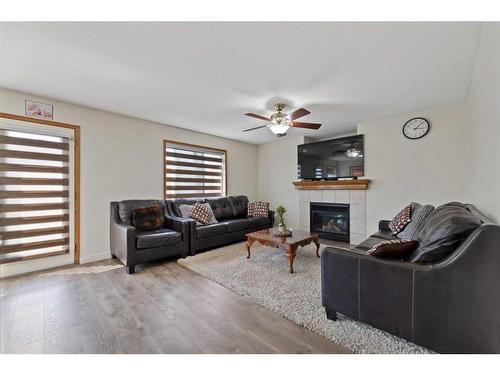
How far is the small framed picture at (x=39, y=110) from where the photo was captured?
9.18 feet

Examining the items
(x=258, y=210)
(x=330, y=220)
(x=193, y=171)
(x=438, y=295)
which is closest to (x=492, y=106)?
(x=438, y=295)

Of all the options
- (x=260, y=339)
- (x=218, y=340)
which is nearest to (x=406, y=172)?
(x=260, y=339)

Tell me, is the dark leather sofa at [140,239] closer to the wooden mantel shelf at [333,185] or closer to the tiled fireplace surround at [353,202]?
the wooden mantel shelf at [333,185]

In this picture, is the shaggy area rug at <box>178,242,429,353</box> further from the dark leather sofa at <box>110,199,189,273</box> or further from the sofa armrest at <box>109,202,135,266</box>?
the sofa armrest at <box>109,202,135,266</box>

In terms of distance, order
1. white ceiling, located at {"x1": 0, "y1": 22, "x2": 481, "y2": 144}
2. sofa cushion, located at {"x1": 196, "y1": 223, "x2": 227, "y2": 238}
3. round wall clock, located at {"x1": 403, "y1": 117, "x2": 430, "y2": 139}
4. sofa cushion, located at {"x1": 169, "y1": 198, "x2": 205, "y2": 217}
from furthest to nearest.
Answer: sofa cushion, located at {"x1": 169, "y1": 198, "x2": 205, "y2": 217} → sofa cushion, located at {"x1": 196, "y1": 223, "x2": 227, "y2": 238} → round wall clock, located at {"x1": 403, "y1": 117, "x2": 430, "y2": 139} → white ceiling, located at {"x1": 0, "y1": 22, "x2": 481, "y2": 144}

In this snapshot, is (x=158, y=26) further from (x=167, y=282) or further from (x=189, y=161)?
(x=189, y=161)

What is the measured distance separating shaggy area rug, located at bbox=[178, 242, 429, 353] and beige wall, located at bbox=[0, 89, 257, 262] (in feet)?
4.85

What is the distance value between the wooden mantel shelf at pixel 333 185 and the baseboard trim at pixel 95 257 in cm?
393

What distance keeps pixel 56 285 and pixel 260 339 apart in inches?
97.2

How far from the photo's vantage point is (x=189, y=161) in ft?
15.4

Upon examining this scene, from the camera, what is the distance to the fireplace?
440cm

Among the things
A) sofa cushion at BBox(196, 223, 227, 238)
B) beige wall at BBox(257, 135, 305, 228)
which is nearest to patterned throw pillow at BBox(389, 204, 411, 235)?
beige wall at BBox(257, 135, 305, 228)

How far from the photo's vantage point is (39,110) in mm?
2881

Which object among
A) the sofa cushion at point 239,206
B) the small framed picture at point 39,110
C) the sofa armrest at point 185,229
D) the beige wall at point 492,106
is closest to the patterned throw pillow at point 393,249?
the beige wall at point 492,106
